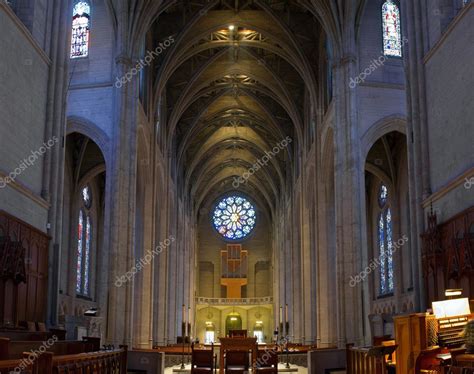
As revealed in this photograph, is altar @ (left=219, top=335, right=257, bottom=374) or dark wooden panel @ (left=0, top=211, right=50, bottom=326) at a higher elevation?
dark wooden panel @ (left=0, top=211, right=50, bottom=326)

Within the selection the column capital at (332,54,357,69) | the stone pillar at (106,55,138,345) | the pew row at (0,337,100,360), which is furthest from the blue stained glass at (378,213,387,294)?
the pew row at (0,337,100,360)

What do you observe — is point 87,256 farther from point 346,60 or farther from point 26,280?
point 26,280

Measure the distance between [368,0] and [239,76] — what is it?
45.4ft

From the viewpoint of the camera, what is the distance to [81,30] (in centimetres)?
2630

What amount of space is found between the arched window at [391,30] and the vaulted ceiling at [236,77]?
4964 mm

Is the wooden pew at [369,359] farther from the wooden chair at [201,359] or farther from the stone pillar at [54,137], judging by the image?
the stone pillar at [54,137]

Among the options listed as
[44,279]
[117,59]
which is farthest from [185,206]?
[44,279]

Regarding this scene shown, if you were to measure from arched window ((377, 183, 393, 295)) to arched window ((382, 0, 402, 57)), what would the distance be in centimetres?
853

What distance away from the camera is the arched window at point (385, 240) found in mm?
31984

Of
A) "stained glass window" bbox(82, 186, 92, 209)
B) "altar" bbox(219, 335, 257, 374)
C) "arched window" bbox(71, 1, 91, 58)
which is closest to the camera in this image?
"altar" bbox(219, 335, 257, 374)

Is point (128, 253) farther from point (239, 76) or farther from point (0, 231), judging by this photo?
point (239, 76)

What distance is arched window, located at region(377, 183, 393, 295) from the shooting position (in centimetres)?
3198

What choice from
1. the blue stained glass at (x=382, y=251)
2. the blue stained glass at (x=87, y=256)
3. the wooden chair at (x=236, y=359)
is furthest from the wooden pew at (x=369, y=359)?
the blue stained glass at (x=87, y=256)

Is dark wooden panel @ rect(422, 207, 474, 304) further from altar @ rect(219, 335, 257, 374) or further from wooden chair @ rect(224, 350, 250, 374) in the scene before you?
wooden chair @ rect(224, 350, 250, 374)
